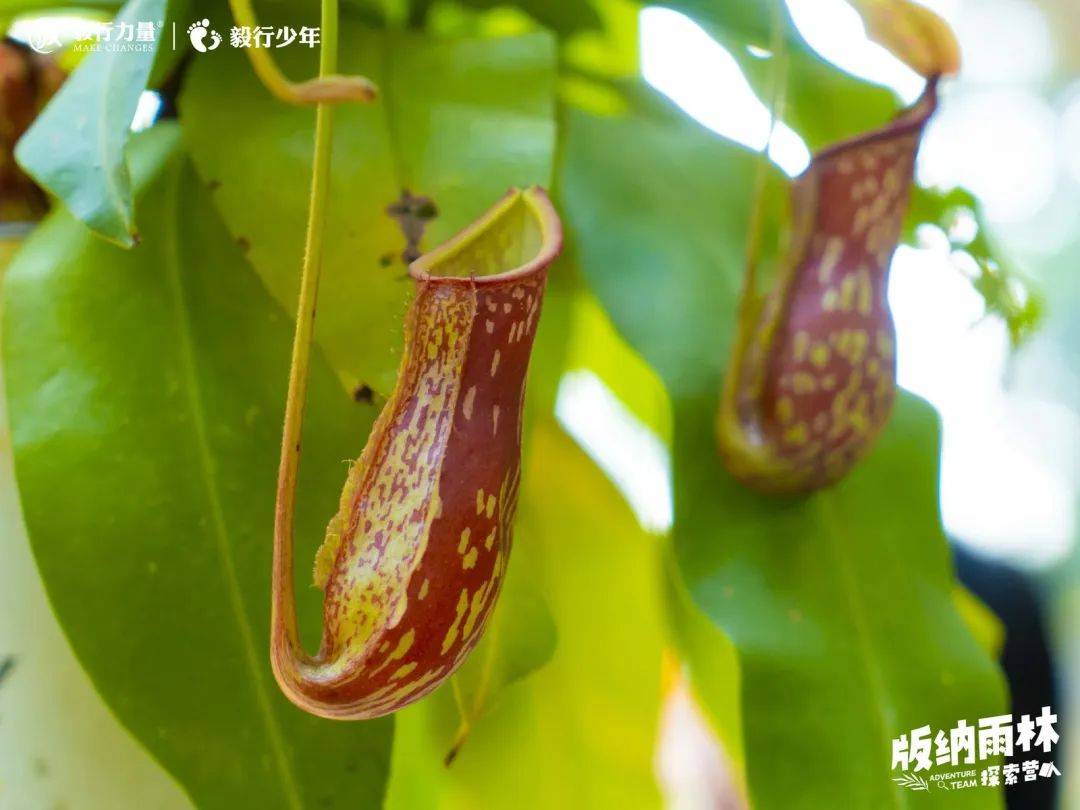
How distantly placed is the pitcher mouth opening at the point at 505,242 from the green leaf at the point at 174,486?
9 cm

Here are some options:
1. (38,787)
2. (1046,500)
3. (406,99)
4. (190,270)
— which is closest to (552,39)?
(406,99)

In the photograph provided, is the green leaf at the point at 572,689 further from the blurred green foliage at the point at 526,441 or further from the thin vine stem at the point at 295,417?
the thin vine stem at the point at 295,417

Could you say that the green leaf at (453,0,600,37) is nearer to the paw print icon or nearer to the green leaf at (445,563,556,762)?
the paw print icon

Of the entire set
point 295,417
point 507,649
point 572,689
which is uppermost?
point 295,417

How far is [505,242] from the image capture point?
0.37m

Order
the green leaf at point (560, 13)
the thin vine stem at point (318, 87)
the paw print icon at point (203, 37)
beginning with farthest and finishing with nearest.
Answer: the green leaf at point (560, 13) → the paw print icon at point (203, 37) → the thin vine stem at point (318, 87)

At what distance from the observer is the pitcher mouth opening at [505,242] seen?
35 centimetres

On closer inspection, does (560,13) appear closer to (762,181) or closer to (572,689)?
(762,181)

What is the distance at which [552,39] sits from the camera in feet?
1.45

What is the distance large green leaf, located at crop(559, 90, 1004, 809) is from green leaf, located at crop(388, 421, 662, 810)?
2.0 inches

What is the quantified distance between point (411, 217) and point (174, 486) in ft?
0.51

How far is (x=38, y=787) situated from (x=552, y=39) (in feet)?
1.49
